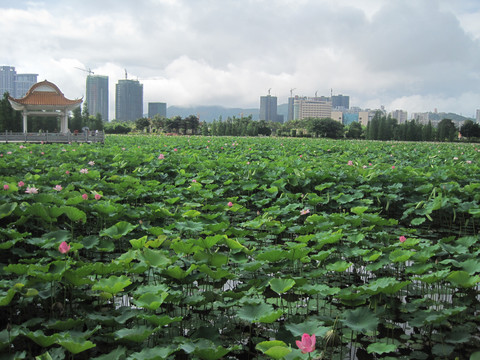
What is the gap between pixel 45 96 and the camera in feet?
82.5

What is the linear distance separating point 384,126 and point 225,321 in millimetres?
51820

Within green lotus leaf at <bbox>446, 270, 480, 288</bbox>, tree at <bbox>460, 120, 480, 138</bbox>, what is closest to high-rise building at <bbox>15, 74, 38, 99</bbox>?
tree at <bbox>460, 120, 480, 138</bbox>

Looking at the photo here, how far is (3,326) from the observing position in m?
2.24

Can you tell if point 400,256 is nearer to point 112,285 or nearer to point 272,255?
point 272,255

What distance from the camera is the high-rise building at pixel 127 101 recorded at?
625ft

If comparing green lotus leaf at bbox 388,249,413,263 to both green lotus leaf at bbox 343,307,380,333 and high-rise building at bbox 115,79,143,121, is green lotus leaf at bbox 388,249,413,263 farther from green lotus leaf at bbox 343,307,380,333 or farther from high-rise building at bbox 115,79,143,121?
high-rise building at bbox 115,79,143,121

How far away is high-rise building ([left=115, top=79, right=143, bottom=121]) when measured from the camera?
19050 centimetres

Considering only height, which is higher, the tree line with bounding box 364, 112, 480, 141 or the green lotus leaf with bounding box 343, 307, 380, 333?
the tree line with bounding box 364, 112, 480, 141

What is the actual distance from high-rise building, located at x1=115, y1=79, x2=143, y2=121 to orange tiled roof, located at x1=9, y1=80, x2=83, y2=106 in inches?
6694

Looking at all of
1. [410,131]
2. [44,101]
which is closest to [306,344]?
[44,101]

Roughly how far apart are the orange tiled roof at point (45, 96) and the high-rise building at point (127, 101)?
170030 mm

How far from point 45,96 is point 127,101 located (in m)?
176

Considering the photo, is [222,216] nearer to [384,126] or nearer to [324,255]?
[324,255]

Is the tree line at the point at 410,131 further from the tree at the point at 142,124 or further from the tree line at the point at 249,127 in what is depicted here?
the tree at the point at 142,124
